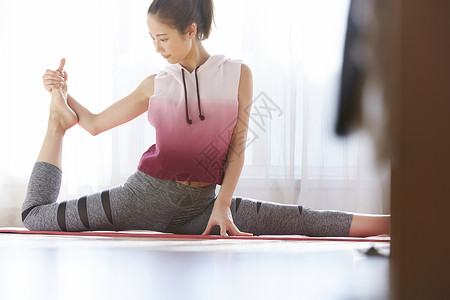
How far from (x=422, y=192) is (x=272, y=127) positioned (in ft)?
6.85

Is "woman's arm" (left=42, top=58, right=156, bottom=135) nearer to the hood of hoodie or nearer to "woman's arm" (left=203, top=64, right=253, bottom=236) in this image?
the hood of hoodie

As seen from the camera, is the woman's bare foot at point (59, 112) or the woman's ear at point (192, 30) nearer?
the woman's ear at point (192, 30)

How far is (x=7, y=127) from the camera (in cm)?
238

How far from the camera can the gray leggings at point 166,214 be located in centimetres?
138

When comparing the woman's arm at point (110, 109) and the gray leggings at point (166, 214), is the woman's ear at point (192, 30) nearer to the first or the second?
the woman's arm at point (110, 109)

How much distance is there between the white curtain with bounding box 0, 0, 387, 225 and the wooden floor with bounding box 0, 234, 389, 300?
1486 mm

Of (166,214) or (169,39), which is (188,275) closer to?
(166,214)

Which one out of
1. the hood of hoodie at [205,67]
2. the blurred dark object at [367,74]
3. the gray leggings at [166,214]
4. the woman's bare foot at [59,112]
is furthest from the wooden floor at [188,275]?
the woman's bare foot at [59,112]

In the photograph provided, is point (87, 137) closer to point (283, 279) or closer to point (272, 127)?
point (272, 127)

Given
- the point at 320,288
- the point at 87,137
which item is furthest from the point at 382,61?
the point at 87,137

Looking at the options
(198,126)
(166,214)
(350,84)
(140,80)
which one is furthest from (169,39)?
(350,84)

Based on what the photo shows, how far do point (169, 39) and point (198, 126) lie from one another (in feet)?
0.81

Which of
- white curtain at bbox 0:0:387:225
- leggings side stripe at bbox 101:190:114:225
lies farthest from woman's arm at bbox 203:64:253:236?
white curtain at bbox 0:0:387:225

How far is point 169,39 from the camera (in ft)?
4.63
